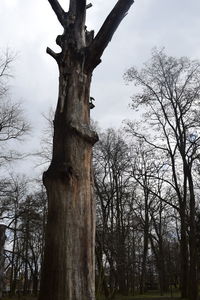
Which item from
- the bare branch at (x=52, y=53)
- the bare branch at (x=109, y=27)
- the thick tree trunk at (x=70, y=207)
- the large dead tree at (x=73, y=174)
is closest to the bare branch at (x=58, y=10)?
the large dead tree at (x=73, y=174)

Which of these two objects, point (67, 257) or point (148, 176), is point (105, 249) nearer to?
point (148, 176)

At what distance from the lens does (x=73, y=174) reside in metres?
3.73

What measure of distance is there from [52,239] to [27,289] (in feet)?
155

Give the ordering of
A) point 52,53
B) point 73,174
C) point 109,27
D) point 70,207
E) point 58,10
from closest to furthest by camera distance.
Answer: point 70,207 < point 73,174 < point 109,27 < point 52,53 < point 58,10

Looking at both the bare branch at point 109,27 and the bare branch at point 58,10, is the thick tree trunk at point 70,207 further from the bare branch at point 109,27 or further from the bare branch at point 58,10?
the bare branch at point 58,10

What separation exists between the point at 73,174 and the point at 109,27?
6.23 ft

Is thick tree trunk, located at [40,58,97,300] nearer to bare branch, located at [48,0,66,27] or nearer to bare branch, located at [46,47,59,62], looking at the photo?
bare branch, located at [46,47,59,62]

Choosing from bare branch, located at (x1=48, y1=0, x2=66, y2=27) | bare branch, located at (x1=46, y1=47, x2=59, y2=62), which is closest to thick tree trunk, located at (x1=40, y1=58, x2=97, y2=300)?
bare branch, located at (x1=46, y1=47, x2=59, y2=62)

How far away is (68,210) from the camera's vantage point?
3580mm

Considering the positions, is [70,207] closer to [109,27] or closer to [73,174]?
[73,174]

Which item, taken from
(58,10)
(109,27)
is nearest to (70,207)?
(109,27)

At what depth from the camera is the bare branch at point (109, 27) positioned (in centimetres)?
440

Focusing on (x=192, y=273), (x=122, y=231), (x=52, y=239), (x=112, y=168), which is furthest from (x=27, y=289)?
(x=52, y=239)

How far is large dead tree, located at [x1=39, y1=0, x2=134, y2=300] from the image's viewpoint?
3.41 meters
